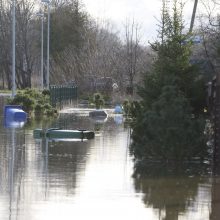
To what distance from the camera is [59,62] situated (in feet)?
205

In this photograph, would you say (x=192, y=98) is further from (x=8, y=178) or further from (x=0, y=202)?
(x=0, y=202)

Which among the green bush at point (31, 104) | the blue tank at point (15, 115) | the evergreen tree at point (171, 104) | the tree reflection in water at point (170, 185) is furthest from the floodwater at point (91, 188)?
the green bush at point (31, 104)

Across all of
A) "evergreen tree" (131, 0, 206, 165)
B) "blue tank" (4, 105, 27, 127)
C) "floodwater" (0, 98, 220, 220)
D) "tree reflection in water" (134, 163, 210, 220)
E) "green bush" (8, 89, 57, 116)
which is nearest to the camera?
"floodwater" (0, 98, 220, 220)

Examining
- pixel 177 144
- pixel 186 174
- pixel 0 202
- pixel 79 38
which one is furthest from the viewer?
pixel 79 38

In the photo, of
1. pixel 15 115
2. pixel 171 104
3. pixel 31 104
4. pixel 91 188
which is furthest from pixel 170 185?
pixel 31 104

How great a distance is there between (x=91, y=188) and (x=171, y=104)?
3371 mm

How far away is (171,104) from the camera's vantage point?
13.4m

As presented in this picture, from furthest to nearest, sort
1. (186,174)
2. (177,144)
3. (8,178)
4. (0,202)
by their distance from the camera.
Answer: (177,144), (186,174), (8,178), (0,202)

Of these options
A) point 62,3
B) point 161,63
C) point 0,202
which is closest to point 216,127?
point 161,63

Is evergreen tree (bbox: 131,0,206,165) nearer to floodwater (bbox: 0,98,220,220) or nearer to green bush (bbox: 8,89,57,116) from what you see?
floodwater (bbox: 0,98,220,220)

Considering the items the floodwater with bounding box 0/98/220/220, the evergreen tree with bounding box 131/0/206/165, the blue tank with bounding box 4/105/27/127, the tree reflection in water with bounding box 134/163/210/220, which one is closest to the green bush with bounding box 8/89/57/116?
the blue tank with bounding box 4/105/27/127

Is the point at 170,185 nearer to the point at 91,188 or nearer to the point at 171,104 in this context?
the point at 91,188

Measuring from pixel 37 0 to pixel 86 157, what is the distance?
6194 centimetres

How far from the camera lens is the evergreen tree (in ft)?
43.7
